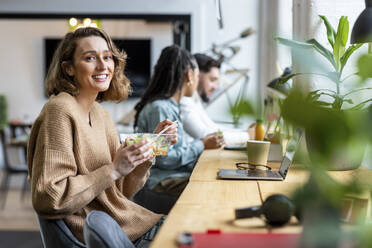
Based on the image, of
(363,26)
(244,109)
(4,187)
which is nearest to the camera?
(244,109)

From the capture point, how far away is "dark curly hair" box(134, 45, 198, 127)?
3.07 meters

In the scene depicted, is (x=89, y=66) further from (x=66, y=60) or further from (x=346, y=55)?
(x=346, y=55)

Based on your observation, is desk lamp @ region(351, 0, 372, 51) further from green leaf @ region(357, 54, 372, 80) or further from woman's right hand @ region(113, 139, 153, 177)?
green leaf @ region(357, 54, 372, 80)

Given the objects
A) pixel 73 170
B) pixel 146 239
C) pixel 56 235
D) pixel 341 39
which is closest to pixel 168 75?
pixel 341 39

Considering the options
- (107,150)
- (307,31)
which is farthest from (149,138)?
(307,31)

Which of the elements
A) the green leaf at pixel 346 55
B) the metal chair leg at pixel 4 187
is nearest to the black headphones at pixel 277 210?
the green leaf at pixel 346 55

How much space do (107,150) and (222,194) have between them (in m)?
0.52

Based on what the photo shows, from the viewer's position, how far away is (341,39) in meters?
2.04

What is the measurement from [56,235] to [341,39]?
1.29 metres

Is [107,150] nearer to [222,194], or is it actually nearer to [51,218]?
[51,218]

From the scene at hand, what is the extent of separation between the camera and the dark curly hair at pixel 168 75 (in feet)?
10.1

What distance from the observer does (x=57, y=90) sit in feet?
6.06

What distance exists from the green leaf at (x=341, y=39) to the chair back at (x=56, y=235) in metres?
1.18

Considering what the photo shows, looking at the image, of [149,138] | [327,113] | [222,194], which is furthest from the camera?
[149,138]
